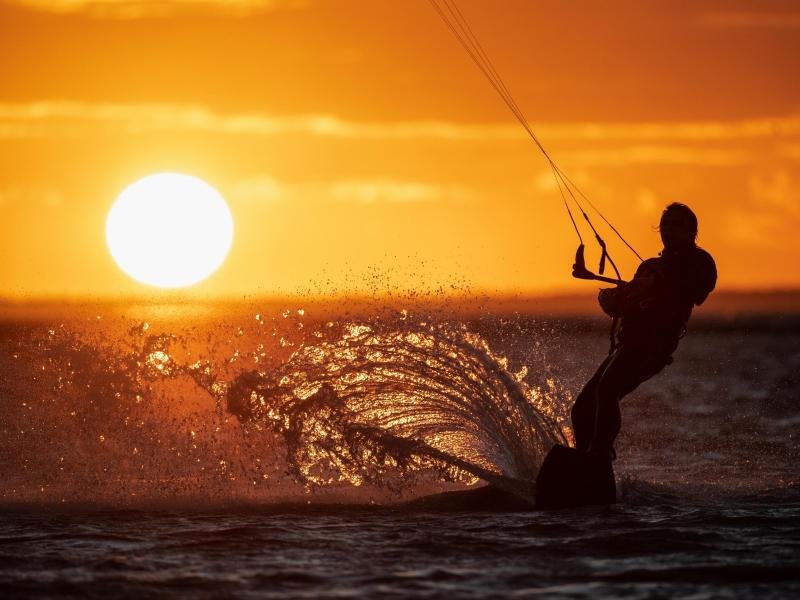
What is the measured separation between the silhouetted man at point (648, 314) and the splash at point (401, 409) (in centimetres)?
103

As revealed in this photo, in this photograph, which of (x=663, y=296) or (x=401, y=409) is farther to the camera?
(x=401, y=409)

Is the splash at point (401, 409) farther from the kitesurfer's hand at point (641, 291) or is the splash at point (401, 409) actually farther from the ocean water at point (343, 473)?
the kitesurfer's hand at point (641, 291)

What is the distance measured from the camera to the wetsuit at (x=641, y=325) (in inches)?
454

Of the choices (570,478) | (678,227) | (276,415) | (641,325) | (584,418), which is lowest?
(570,478)

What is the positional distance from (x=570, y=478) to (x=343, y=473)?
2431 mm

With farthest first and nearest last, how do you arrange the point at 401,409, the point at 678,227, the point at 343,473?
the point at 401,409 → the point at 343,473 → the point at 678,227

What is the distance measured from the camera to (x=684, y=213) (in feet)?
38.3

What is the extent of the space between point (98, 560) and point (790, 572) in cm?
442

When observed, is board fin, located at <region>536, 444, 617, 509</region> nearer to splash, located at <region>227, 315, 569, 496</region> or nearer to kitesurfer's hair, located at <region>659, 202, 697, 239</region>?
splash, located at <region>227, 315, 569, 496</region>

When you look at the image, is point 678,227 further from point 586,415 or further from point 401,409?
point 401,409

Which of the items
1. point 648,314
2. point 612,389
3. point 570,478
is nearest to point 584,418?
point 612,389

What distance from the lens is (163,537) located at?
33.8 feet

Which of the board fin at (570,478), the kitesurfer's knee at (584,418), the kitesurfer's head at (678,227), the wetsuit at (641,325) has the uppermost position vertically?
the kitesurfer's head at (678,227)

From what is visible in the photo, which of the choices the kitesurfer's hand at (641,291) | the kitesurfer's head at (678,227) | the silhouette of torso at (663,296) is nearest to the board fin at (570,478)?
the silhouette of torso at (663,296)
